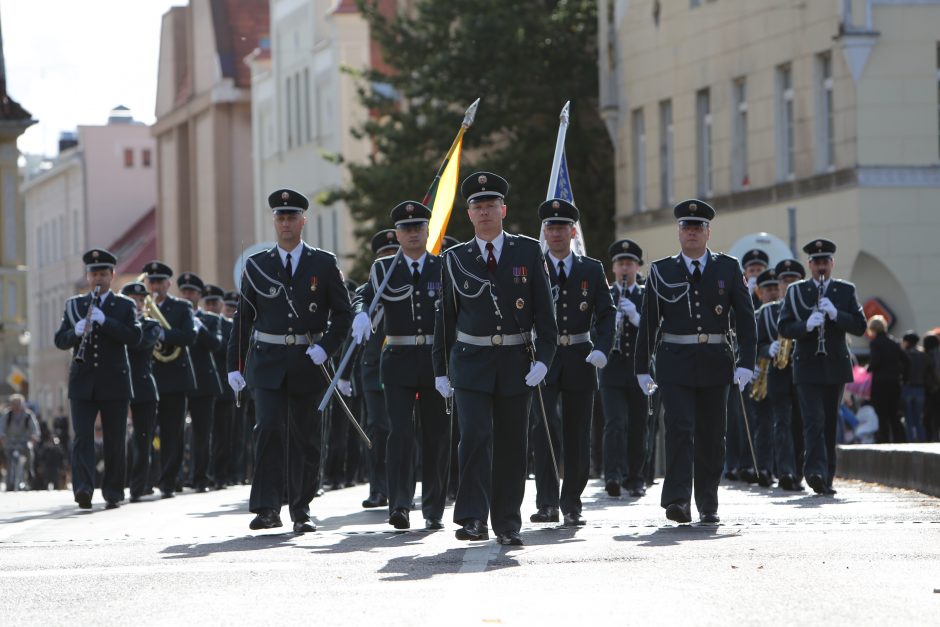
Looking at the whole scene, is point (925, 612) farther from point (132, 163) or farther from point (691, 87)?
point (132, 163)

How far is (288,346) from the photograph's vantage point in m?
17.0

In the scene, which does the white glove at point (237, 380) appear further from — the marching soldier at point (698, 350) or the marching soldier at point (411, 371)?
the marching soldier at point (698, 350)

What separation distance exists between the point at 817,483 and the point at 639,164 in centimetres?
3076

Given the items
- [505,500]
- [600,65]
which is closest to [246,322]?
[505,500]

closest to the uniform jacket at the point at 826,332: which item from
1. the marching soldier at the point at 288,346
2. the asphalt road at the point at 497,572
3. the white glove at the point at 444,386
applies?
the asphalt road at the point at 497,572

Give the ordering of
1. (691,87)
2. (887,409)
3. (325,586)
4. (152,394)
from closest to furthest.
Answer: (325,586) → (152,394) → (887,409) → (691,87)

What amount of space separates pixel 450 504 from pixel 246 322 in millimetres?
3877

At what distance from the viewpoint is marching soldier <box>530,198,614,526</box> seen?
1728cm

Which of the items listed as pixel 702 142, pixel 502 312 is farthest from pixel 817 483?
pixel 702 142

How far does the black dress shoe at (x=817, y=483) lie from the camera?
20969 millimetres

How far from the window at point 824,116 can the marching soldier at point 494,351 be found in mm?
27510

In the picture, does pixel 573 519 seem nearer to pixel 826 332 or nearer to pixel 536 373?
pixel 536 373

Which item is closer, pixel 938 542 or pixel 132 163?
pixel 938 542

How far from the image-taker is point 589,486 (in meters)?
24.2
